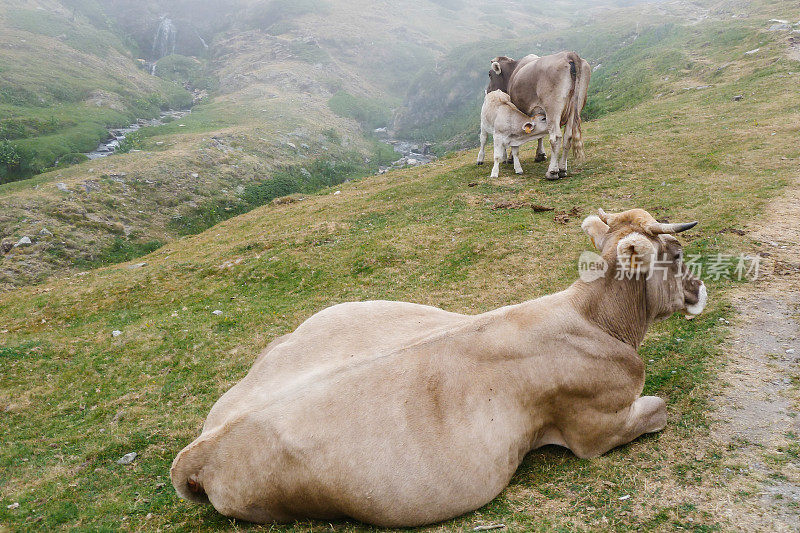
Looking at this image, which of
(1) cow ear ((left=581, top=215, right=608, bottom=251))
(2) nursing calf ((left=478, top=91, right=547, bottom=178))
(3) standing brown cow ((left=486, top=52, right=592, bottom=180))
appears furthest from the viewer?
(2) nursing calf ((left=478, top=91, right=547, bottom=178))

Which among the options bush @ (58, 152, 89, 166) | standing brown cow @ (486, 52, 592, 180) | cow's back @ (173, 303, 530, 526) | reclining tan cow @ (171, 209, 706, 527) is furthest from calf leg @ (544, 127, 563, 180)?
bush @ (58, 152, 89, 166)

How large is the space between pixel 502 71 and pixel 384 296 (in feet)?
45.2

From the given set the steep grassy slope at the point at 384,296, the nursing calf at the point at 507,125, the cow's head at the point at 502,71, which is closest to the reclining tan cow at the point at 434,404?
the steep grassy slope at the point at 384,296

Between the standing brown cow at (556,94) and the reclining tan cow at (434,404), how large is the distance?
38.4 ft

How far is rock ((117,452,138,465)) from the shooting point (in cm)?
715

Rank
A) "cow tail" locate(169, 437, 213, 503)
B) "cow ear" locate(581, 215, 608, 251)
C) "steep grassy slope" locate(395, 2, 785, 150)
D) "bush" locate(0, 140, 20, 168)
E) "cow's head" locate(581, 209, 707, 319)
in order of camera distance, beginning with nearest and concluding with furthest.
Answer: "cow tail" locate(169, 437, 213, 503)
"cow's head" locate(581, 209, 707, 319)
"cow ear" locate(581, 215, 608, 251)
"steep grassy slope" locate(395, 2, 785, 150)
"bush" locate(0, 140, 20, 168)

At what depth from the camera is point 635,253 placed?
17.5 ft

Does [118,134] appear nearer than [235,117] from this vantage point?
Yes

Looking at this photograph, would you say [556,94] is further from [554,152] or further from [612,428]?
[612,428]

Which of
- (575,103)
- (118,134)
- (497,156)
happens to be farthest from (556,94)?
(118,134)

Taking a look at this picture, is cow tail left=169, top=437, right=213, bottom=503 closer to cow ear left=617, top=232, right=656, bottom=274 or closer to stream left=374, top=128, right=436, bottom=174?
cow ear left=617, top=232, right=656, bottom=274

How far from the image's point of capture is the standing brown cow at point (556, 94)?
51.5 ft

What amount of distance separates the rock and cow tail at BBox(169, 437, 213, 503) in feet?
9.11

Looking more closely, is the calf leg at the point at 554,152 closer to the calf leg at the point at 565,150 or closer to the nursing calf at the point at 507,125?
the calf leg at the point at 565,150
